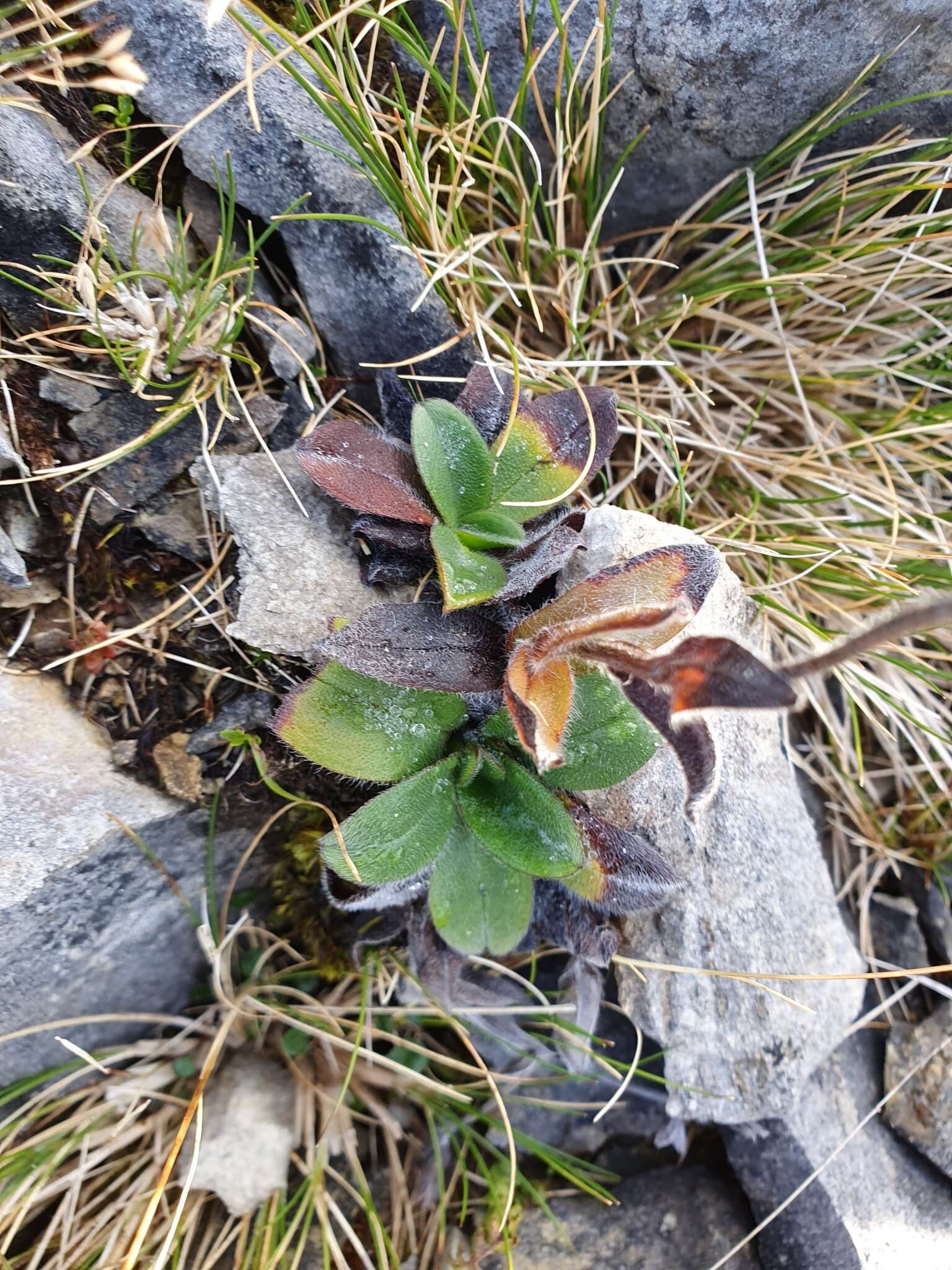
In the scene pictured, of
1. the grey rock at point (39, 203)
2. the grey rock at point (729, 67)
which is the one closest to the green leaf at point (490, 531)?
the grey rock at point (39, 203)

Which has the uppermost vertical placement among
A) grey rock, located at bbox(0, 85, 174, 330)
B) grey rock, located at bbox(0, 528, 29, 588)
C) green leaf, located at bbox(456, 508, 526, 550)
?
grey rock, located at bbox(0, 85, 174, 330)

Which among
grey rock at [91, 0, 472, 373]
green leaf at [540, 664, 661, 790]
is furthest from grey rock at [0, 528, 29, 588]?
green leaf at [540, 664, 661, 790]

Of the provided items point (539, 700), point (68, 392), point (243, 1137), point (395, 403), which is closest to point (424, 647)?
point (539, 700)

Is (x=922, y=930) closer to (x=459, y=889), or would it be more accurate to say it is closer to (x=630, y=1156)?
(x=630, y=1156)

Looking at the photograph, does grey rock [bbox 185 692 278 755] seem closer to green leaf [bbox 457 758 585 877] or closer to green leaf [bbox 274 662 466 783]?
green leaf [bbox 274 662 466 783]

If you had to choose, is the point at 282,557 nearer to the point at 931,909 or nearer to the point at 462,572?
the point at 462,572

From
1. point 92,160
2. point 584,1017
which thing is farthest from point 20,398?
point 584,1017
